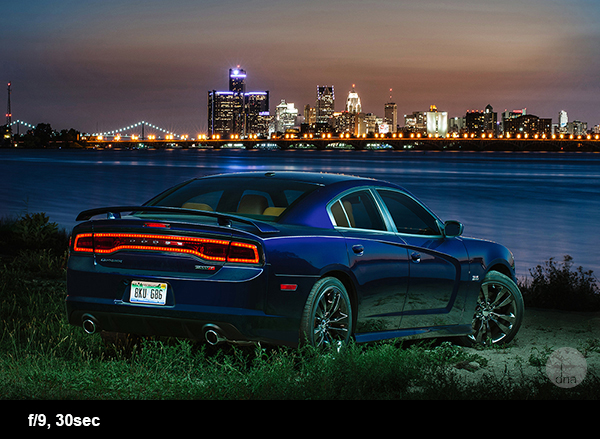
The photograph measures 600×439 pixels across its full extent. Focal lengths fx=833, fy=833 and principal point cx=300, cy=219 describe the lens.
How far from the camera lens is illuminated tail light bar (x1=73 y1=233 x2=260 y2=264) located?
217 inches

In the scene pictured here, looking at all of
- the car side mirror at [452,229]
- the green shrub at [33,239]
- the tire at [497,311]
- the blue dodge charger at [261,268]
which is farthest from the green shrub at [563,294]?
the green shrub at [33,239]

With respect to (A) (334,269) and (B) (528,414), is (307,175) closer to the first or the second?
(A) (334,269)

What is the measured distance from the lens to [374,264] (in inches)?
251

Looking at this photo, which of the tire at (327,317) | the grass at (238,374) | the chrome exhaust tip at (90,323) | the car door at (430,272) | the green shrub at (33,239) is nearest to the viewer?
the grass at (238,374)

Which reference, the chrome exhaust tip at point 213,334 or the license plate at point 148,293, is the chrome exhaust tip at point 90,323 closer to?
the license plate at point 148,293

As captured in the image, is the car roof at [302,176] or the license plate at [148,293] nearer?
the license plate at [148,293]

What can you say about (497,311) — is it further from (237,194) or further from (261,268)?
(261,268)

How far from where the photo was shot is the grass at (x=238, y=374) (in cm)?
514

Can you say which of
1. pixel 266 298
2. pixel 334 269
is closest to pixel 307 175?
pixel 334 269

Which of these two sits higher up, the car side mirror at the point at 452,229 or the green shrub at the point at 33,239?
the car side mirror at the point at 452,229

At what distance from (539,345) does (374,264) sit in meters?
2.65

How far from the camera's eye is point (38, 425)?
15.1 feet

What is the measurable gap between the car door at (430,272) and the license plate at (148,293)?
2.14m

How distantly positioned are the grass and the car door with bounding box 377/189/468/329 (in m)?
0.33
